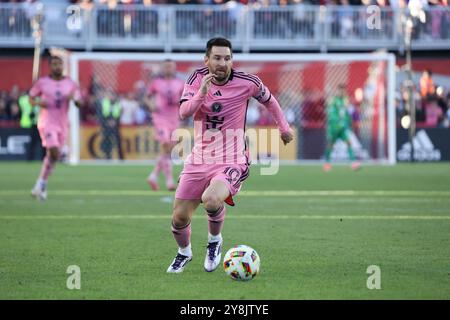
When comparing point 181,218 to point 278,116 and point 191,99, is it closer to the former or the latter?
point 191,99

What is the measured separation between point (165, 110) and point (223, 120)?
11061 millimetres

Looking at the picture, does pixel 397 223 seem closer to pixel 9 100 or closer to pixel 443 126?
pixel 443 126

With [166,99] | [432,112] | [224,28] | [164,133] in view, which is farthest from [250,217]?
[224,28]

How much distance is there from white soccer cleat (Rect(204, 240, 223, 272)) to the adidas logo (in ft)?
76.4

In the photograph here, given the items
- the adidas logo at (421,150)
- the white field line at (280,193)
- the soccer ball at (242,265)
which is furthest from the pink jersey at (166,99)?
the adidas logo at (421,150)

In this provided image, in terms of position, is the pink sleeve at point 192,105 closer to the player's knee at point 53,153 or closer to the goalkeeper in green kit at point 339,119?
the player's knee at point 53,153

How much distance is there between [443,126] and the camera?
32.7 meters

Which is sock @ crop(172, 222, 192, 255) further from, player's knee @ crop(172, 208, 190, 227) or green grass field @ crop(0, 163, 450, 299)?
green grass field @ crop(0, 163, 450, 299)

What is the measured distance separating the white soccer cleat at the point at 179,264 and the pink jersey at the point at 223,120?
86 centimetres

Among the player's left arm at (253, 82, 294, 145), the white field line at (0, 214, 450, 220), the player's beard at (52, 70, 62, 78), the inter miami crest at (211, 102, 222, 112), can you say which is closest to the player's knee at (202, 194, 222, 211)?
the inter miami crest at (211, 102, 222, 112)

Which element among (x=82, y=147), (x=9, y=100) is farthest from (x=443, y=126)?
(x=9, y=100)

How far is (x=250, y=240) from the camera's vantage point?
38.4 feet

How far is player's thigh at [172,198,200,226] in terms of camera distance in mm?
9281

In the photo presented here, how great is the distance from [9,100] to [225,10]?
25.6 ft
